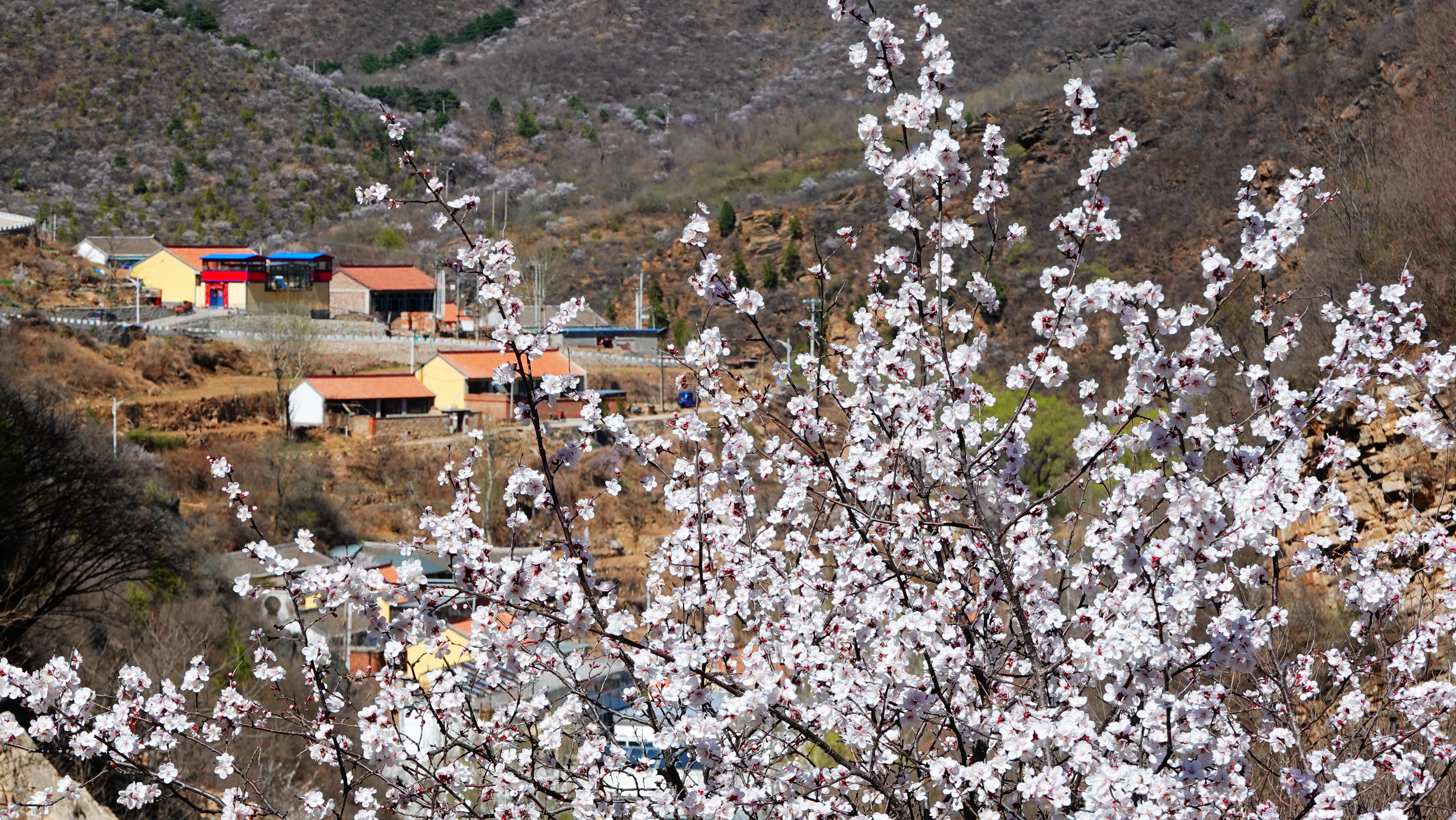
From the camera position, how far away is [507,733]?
16.1ft

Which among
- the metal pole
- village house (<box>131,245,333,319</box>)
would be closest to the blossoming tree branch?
the metal pole

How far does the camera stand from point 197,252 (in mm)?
53156

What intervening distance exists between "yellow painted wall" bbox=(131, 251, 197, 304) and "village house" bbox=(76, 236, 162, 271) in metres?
2.60

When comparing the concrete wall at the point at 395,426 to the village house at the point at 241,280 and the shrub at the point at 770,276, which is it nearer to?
the village house at the point at 241,280

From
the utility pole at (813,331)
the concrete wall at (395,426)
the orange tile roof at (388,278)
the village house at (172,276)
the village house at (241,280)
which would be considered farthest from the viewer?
the orange tile roof at (388,278)

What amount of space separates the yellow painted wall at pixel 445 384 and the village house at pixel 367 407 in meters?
0.31

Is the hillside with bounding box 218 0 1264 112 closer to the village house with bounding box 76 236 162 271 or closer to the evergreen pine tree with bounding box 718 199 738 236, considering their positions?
the evergreen pine tree with bounding box 718 199 738 236

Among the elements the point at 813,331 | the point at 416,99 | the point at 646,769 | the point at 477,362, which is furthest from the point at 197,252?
the point at 646,769

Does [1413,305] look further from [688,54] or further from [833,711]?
[688,54]

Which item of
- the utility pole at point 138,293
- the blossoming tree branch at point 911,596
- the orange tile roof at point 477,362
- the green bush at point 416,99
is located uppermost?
the green bush at point 416,99

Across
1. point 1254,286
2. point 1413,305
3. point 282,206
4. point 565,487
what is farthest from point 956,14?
point 1413,305

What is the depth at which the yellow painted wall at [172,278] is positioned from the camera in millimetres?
51125

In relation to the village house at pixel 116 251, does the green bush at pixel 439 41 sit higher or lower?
higher

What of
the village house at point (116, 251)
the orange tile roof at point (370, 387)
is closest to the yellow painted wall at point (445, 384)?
the orange tile roof at point (370, 387)
